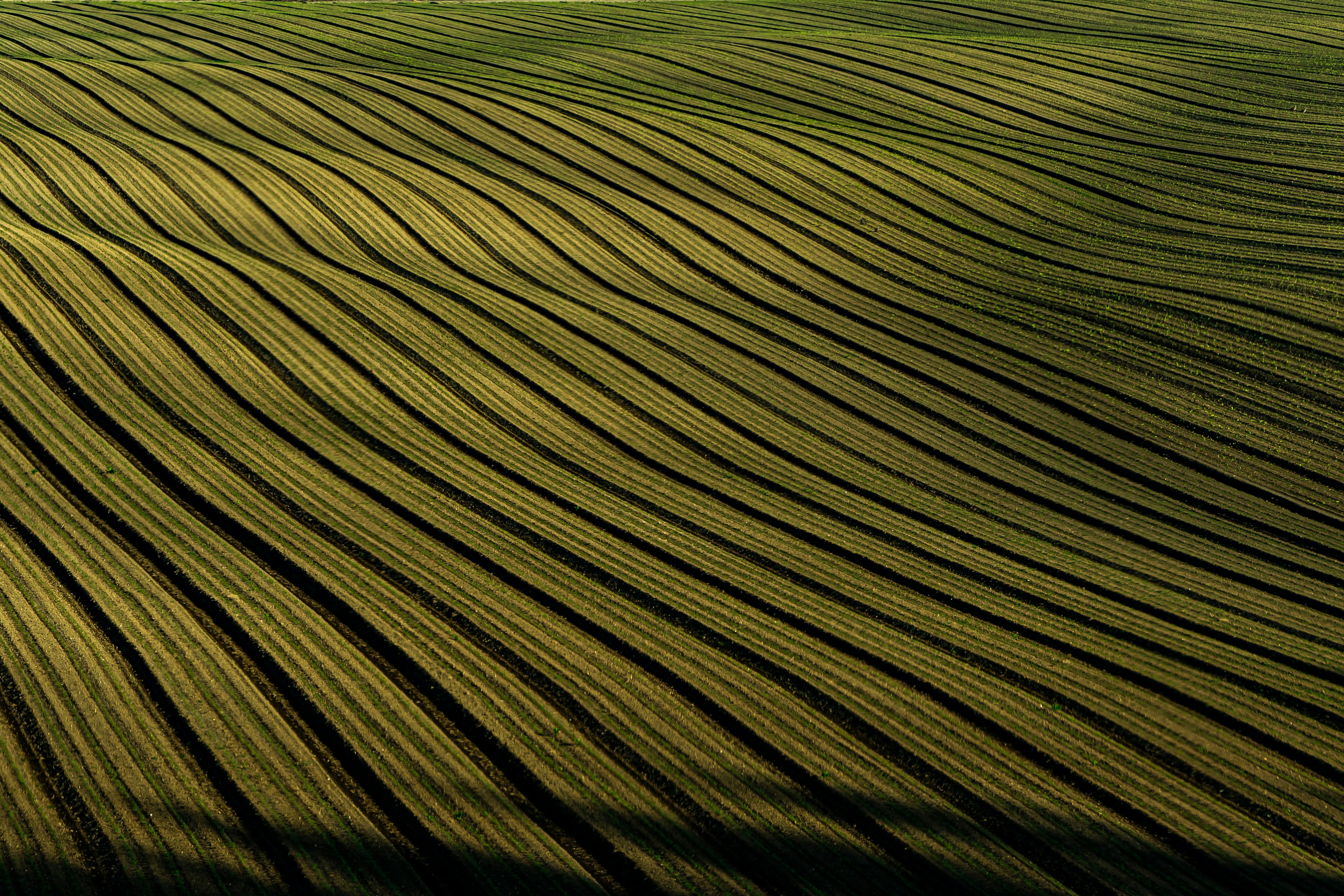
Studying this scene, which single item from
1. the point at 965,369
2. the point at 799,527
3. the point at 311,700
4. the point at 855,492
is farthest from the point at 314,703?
the point at 965,369

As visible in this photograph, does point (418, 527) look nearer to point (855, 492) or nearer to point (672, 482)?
point (672, 482)

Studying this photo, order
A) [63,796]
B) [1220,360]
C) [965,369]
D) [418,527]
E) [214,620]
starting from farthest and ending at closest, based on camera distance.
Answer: [965,369]
[1220,360]
[418,527]
[214,620]
[63,796]

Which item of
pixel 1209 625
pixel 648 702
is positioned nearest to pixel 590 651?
pixel 648 702

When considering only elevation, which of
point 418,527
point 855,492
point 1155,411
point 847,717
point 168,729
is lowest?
point 168,729

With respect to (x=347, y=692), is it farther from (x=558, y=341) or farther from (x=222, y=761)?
(x=558, y=341)

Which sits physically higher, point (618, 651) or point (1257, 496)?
point (1257, 496)

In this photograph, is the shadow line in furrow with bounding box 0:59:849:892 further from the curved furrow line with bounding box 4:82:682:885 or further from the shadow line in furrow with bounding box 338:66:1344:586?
the shadow line in furrow with bounding box 338:66:1344:586

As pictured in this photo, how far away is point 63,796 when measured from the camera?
9.88 meters

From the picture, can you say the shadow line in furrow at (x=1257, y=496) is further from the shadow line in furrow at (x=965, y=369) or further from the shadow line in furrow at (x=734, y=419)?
→ the shadow line in furrow at (x=734, y=419)

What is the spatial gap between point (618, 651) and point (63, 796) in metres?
6.21

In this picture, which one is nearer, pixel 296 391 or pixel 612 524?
pixel 612 524

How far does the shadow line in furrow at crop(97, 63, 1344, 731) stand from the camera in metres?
12.5

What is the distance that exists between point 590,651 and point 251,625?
4.42m

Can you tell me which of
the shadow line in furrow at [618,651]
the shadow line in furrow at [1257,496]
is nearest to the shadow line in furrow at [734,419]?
the shadow line in furrow at [1257,496]
